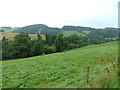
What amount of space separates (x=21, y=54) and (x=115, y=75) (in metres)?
71.2

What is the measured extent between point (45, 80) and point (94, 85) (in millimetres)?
5660

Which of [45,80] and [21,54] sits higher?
[45,80]

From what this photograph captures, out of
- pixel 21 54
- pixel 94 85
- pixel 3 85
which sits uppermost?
pixel 94 85

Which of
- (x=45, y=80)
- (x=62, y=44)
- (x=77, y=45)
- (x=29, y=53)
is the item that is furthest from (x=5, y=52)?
(x=45, y=80)

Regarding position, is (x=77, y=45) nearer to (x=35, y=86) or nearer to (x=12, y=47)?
(x=12, y=47)

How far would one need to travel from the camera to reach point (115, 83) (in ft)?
27.0

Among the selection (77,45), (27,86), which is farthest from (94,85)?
(77,45)

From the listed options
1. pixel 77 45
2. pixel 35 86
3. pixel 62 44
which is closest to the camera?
pixel 35 86

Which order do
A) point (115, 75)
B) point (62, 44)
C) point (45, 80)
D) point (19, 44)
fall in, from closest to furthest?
point (115, 75)
point (45, 80)
point (19, 44)
point (62, 44)

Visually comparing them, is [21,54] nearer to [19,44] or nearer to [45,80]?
[19,44]

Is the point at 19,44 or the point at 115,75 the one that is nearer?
the point at 115,75

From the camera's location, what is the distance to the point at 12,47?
244 ft

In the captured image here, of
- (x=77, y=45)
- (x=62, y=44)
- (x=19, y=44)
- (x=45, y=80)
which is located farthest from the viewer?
(x=77, y=45)

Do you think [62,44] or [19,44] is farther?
[62,44]
